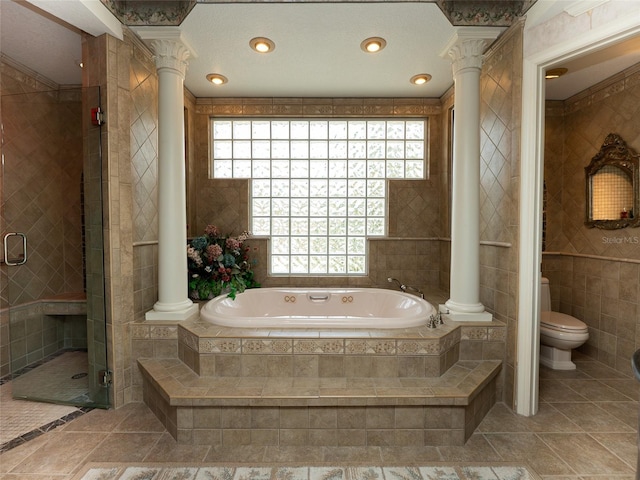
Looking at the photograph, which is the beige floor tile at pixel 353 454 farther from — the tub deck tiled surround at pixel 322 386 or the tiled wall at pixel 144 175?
the tiled wall at pixel 144 175

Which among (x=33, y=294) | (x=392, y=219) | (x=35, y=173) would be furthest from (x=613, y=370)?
(x=35, y=173)

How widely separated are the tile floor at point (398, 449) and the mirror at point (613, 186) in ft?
4.74

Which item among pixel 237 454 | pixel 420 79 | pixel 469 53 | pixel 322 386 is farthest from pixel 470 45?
pixel 237 454

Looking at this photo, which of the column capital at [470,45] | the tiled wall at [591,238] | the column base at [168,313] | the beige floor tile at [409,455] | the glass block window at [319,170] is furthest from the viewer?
the glass block window at [319,170]

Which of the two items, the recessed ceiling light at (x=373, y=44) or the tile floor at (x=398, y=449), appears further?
the recessed ceiling light at (x=373, y=44)

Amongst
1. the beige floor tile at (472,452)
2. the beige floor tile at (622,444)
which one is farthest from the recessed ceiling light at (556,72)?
the beige floor tile at (472,452)

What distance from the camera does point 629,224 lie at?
2.57 metres

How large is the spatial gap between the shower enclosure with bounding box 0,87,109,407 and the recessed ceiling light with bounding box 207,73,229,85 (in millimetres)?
994

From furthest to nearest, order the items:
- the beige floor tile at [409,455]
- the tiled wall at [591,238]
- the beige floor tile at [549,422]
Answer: the tiled wall at [591,238]
the beige floor tile at [549,422]
the beige floor tile at [409,455]

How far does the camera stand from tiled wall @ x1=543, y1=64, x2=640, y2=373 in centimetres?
256

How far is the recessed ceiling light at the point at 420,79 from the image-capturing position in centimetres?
283

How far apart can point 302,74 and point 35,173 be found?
2327mm

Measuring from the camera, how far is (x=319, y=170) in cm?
343

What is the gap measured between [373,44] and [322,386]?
226 cm
